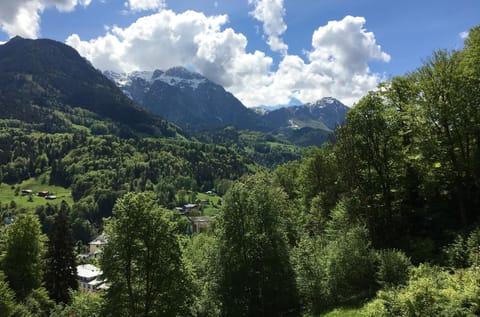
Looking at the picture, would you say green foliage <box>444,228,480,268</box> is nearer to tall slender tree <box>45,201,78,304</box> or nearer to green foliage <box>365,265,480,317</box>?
green foliage <box>365,265,480,317</box>

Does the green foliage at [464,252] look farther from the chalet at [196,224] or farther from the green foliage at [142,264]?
the chalet at [196,224]

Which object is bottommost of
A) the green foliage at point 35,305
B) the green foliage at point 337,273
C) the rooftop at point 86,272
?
the rooftop at point 86,272

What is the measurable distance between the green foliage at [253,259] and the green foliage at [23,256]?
3495 centimetres

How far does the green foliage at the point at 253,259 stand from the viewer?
31.4 metres

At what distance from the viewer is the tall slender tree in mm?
53969

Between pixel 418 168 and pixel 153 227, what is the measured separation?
94.7 feet

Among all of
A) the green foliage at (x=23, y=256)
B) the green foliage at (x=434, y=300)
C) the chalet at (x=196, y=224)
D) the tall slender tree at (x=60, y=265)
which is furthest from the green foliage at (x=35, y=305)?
the chalet at (x=196, y=224)

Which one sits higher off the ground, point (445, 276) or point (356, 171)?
point (356, 171)

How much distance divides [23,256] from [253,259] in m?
40.1

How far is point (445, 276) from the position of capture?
61.5ft

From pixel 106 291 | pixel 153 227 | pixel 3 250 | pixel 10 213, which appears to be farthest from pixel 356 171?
pixel 10 213

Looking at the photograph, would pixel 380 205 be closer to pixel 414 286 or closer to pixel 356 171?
pixel 356 171

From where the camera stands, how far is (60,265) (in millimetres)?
54438

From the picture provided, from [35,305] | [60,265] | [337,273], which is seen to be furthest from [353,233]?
[60,265]
